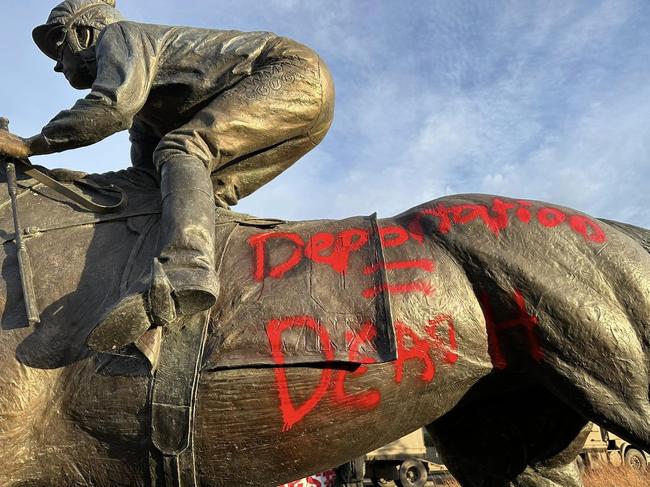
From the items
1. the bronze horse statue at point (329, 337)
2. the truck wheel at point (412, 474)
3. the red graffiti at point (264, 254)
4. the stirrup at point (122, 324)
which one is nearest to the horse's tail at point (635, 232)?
the bronze horse statue at point (329, 337)

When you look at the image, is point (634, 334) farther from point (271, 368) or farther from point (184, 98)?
point (184, 98)

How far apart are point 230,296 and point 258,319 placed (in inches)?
6.3

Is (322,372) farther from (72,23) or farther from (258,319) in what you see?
(72,23)

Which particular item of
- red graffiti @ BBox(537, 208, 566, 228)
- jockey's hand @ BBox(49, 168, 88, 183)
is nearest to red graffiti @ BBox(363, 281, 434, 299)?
red graffiti @ BBox(537, 208, 566, 228)

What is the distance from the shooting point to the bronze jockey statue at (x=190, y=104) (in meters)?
2.55

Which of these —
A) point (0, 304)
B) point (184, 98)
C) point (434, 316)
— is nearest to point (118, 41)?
point (184, 98)

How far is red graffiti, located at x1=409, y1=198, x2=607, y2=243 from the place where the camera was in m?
2.61

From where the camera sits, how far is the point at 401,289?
2.50m

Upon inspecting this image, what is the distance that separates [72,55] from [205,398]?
1.92 metres

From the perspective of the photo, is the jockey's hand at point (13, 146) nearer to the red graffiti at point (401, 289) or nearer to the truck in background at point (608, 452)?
the red graffiti at point (401, 289)

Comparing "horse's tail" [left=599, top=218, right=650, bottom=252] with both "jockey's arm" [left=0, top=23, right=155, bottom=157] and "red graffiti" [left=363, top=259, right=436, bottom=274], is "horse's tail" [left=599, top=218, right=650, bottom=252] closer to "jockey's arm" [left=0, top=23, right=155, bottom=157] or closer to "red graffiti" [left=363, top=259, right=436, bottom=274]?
"red graffiti" [left=363, top=259, right=436, bottom=274]

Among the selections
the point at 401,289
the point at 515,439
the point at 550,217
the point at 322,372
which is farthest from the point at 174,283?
the point at 515,439

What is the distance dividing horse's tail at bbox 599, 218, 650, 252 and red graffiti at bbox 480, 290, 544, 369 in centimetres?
68

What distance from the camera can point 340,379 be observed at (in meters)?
2.39
